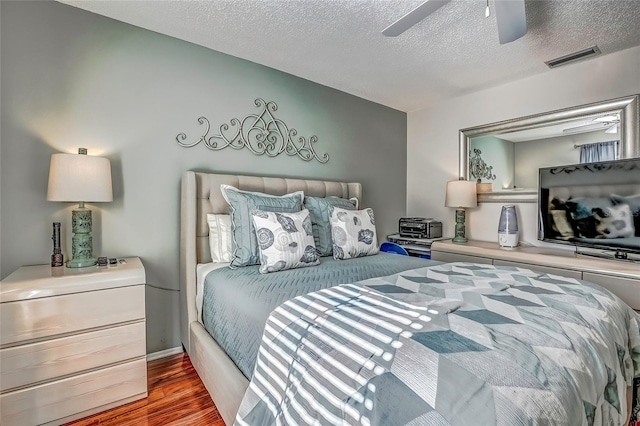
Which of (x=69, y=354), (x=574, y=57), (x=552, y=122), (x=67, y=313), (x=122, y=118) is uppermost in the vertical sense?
(x=574, y=57)

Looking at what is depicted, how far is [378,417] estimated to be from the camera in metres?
0.61

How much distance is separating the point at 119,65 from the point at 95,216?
1.02 m

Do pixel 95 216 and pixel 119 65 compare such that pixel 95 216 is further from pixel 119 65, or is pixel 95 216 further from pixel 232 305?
pixel 232 305

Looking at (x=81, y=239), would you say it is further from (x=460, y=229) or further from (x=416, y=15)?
(x=460, y=229)

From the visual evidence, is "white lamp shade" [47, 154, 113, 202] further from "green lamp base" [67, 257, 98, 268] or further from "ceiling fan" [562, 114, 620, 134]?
"ceiling fan" [562, 114, 620, 134]

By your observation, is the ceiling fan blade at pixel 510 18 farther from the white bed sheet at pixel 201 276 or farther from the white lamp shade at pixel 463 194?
the white bed sheet at pixel 201 276

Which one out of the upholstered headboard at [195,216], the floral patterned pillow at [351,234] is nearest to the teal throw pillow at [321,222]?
the floral patterned pillow at [351,234]

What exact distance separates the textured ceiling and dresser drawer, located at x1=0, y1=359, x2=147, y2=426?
2.16 m

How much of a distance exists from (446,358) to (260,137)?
2.28 meters

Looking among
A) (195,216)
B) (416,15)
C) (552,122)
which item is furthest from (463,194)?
(195,216)

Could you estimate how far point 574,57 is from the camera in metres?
2.37

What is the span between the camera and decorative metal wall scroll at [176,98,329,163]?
7.64ft

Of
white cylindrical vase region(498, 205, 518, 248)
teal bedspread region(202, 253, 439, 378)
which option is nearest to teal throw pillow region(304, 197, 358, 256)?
teal bedspread region(202, 253, 439, 378)

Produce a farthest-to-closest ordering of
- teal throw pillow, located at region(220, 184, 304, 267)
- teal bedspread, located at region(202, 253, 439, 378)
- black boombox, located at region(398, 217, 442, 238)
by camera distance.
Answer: black boombox, located at region(398, 217, 442, 238), teal throw pillow, located at region(220, 184, 304, 267), teal bedspread, located at region(202, 253, 439, 378)
